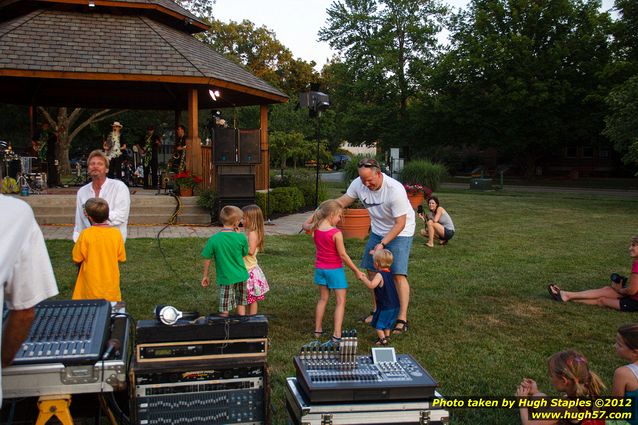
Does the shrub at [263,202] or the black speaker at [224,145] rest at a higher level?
the black speaker at [224,145]

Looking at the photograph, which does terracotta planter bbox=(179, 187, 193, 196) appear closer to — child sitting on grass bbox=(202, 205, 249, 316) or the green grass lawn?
the green grass lawn

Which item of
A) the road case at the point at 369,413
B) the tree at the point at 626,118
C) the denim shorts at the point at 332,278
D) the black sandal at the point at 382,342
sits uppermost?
the tree at the point at 626,118

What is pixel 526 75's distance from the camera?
35812 mm

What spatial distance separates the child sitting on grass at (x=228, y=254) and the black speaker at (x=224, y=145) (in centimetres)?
841

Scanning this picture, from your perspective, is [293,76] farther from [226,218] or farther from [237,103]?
[226,218]

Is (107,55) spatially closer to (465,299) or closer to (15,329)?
(465,299)

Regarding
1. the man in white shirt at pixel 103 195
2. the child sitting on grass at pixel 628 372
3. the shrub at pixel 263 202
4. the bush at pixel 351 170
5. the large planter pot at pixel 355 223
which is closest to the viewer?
the child sitting on grass at pixel 628 372

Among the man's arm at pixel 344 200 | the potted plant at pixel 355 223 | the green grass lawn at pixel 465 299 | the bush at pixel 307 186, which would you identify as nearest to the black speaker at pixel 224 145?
the green grass lawn at pixel 465 299

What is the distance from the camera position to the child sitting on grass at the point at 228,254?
547 centimetres

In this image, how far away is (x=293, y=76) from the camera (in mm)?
45688

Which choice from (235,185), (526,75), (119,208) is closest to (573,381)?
(119,208)

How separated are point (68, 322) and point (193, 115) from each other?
1294 cm

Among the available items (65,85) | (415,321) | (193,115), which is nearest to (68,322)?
(415,321)

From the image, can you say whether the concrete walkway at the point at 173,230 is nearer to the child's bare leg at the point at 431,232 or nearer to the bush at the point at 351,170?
the child's bare leg at the point at 431,232
